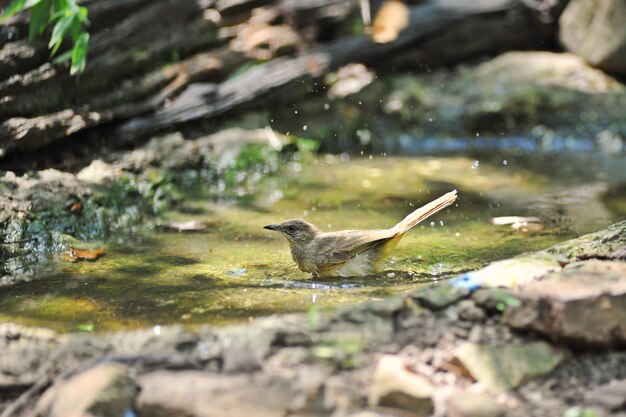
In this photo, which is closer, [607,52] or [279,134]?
[279,134]

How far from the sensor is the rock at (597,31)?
9.74m

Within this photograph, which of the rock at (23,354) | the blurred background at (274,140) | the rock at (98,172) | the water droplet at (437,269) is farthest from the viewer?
the rock at (98,172)

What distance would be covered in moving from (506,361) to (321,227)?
3.07 meters

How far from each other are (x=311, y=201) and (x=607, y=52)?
5.14 metres

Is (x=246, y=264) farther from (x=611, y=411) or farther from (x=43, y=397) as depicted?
(x=611, y=411)

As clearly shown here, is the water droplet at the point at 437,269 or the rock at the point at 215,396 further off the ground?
the rock at the point at 215,396

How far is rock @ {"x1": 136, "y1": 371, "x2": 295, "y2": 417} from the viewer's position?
3076 millimetres

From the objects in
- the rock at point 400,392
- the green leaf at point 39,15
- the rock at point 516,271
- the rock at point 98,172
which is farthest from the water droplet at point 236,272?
the green leaf at point 39,15

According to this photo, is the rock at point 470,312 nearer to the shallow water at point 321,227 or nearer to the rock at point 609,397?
the rock at point 609,397

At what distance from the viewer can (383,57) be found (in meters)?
10.2

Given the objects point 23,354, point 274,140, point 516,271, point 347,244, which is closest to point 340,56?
point 274,140

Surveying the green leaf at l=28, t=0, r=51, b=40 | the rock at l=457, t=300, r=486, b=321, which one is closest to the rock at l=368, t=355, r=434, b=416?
the rock at l=457, t=300, r=486, b=321

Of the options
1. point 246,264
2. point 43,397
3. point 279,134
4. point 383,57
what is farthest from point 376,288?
point 383,57

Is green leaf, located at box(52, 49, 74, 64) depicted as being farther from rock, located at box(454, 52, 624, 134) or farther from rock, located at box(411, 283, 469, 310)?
rock, located at box(454, 52, 624, 134)
